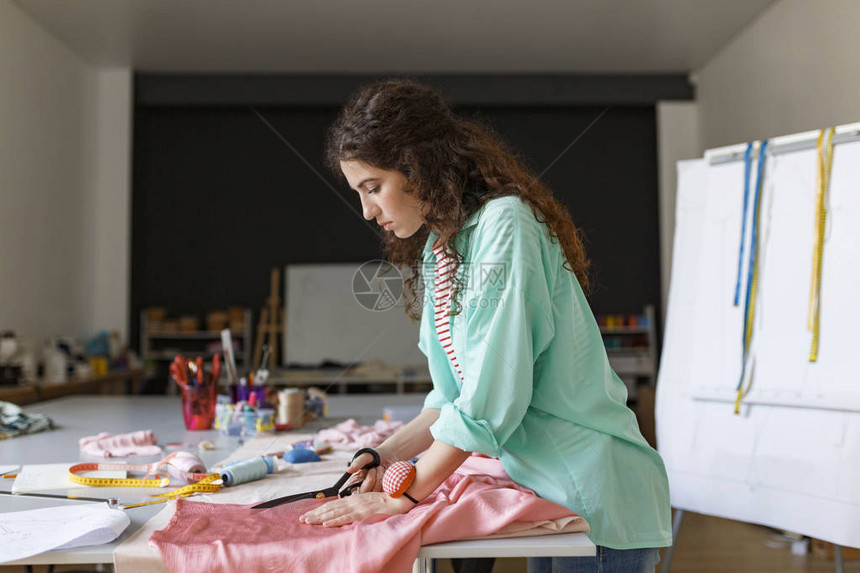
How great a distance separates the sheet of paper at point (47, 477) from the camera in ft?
4.66

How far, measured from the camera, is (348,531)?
1.04 metres

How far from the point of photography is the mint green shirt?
1.07 meters

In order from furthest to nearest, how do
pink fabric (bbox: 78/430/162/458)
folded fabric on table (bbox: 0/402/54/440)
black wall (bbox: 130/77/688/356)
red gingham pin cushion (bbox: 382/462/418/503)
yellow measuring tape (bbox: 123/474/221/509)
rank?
black wall (bbox: 130/77/688/356), folded fabric on table (bbox: 0/402/54/440), pink fabric (bbox: 78/430/162/458), yellow measuring tape (bbox: 123/474/221/509), red gingham pin cushion (bbox: 382/462/418/503)

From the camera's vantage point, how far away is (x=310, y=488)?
1.43 metres

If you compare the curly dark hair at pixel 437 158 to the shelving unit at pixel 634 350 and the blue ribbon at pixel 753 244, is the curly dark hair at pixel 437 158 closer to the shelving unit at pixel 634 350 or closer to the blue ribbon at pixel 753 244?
the blue ribbon at pixel 753 244

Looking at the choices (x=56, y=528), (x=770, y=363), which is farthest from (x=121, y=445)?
(x=770, y=363)

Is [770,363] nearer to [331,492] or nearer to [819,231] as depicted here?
[819,231]

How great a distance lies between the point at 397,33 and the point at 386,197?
4.40 meters

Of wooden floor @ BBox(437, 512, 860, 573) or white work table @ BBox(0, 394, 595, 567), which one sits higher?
white work table @ BBox(0, 394, 595, 567)

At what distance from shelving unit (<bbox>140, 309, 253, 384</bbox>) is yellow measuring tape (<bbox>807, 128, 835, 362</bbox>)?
187 inches

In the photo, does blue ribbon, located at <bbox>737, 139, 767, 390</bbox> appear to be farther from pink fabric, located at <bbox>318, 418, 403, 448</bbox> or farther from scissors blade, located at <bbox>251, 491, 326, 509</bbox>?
scissors blade, located at <bbox>251, 491, 326, 509</bbox>

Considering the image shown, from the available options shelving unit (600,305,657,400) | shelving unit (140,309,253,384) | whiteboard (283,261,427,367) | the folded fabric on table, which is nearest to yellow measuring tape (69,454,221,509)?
the folded fabric on table

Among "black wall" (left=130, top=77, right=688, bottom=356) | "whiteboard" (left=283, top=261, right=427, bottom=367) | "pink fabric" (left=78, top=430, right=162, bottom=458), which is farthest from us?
"black wall" (left=130, top=77, right=688, bottom=356)

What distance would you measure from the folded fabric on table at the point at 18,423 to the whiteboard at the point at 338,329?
4.10 m
